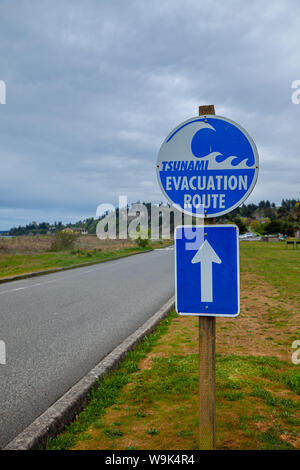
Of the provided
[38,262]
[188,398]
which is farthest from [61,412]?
[38,262]

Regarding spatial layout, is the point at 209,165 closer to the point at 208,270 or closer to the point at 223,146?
the point at 223,146

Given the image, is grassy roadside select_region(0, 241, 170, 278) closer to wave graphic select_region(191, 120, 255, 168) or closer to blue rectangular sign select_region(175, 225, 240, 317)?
blue rectangular sign select_region(175, 225, 240, 317)

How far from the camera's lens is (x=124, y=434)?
3.27m

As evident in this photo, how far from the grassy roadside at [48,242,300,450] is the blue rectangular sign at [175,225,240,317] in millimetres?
1206

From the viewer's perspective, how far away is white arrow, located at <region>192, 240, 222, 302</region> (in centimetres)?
266

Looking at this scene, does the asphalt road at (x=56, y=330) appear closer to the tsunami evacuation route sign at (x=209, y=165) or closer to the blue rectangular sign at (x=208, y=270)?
the blue rectangular sign at (x=208, y=270)

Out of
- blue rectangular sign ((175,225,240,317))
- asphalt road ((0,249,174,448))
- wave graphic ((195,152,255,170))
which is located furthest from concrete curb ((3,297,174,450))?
wave graphic ((195,152,255,170))

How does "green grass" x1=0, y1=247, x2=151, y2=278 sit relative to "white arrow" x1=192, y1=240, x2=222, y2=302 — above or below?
below

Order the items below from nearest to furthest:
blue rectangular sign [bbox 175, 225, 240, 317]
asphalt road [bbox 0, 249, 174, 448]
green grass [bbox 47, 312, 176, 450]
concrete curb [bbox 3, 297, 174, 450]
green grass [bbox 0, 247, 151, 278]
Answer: blue rectangular sign [bbox 175, 225, 240, 317]
concrete curb [bbox 3, 297, 174, 450]
green grass [bbox 47, 312, 176, 450]
asphalt road [bbox 0, 249, 174, 448]
green grass [bbox 0, 247, 151, 278]

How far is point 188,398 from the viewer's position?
12.9ft

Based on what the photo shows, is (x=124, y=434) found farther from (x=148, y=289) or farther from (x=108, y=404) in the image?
(x=148, y=289)

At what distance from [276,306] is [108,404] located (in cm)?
595

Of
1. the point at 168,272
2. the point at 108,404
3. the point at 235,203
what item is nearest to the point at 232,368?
the point at 108,404

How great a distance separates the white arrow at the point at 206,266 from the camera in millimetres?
2660
